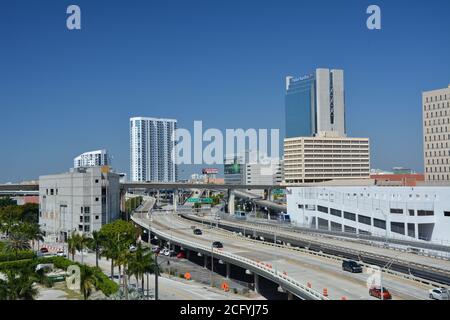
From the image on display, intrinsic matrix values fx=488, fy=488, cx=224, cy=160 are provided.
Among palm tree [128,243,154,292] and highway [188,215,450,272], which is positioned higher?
palm tree [128,243,154,292]

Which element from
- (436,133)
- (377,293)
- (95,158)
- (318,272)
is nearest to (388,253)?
(318,272)

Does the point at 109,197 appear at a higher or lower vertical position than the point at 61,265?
higher

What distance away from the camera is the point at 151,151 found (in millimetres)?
175625

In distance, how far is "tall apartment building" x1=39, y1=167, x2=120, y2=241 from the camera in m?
56.6

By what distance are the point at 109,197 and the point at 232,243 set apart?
21801mm

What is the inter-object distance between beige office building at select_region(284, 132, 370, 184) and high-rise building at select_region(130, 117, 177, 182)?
2469 inches

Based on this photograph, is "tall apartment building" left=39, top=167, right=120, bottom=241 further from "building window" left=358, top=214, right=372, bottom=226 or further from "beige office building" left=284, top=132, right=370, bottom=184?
"beige office building" left=284, top=132, right=370, bottom=184

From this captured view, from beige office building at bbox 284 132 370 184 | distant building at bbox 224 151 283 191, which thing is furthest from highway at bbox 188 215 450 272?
distant building at bbox 224 151 283 191

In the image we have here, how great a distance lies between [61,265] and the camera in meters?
38.7

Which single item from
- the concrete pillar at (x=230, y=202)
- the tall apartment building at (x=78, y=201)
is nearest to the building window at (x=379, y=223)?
the tall apartment building at (x=78, y=201)

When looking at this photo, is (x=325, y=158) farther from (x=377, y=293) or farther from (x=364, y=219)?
(x=377, y=293)

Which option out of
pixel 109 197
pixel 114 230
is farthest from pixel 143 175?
pixel 114 230

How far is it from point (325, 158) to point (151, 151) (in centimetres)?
7682

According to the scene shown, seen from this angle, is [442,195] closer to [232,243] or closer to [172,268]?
[232,243]
